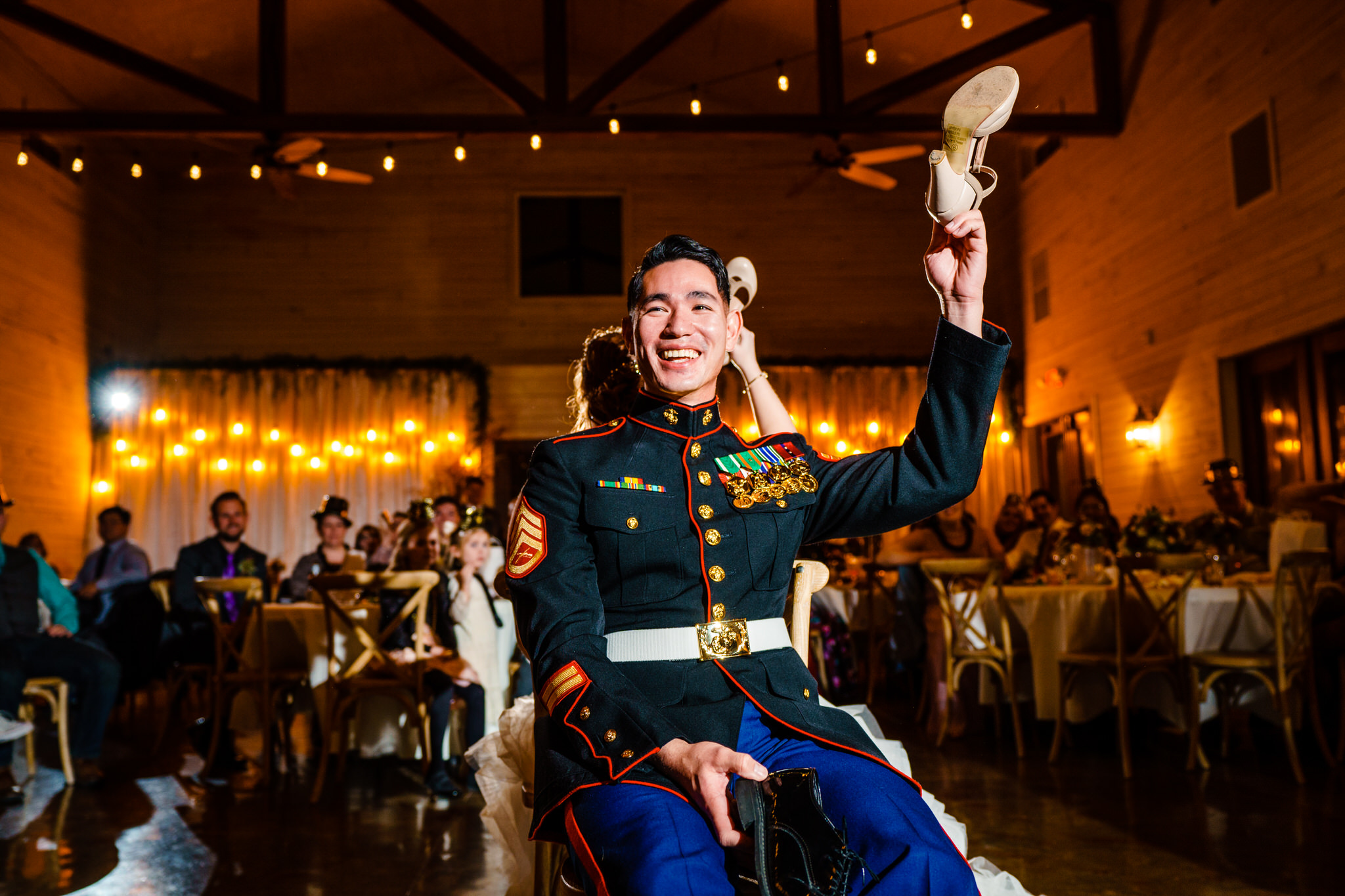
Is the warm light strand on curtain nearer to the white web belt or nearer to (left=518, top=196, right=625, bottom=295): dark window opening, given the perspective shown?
(left=518, top=196, right=625, bottom=295): dark window opening

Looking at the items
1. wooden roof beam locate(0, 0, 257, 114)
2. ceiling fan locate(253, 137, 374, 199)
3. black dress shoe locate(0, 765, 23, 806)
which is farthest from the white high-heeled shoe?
wooden roof beam locate(0, 0, 257, 114)

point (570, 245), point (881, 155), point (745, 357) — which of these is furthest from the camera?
point (570, 245)

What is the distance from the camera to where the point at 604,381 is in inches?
76.0

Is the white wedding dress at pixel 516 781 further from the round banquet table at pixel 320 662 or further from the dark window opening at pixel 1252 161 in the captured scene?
the dark window opening at pixel 1252 161

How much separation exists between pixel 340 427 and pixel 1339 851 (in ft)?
33.1

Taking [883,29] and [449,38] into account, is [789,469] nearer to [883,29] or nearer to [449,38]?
[449,38]

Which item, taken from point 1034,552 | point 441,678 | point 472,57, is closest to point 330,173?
point 472,57

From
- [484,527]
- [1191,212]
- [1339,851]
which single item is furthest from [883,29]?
[1339,851]

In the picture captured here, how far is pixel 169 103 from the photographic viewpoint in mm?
10453

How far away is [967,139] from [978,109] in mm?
40

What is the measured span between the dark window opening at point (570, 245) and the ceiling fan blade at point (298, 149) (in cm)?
421

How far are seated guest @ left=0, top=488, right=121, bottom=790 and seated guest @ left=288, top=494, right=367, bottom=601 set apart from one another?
1.34 metres

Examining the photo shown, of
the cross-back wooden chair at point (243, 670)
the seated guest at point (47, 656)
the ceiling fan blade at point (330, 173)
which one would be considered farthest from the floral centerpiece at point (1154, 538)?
the ceiling fan blade at point (330, 173)

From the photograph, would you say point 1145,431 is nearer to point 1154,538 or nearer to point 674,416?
point 1154,538
